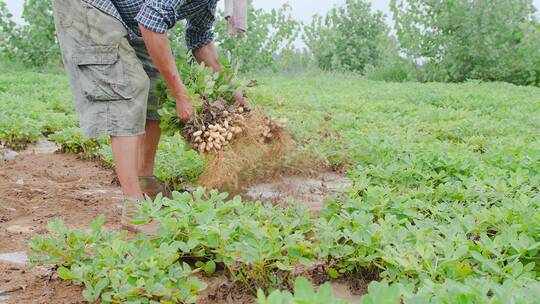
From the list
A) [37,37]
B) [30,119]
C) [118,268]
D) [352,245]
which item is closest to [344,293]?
[352,245]

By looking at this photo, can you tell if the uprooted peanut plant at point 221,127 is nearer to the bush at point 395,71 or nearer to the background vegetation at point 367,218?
the background vegetation at point 367,218

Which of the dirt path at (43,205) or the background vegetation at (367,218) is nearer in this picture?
the background vegetation at (367,218)

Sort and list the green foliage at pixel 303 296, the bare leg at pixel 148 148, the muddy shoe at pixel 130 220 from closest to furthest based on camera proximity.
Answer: the green foliage at pixel 303 296
the muddy shoe at pixel 130 220
the bare leg at pixel 148 148

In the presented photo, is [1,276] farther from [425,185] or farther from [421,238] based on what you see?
[425,185]

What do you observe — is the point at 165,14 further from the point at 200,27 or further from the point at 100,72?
the point at 200,27

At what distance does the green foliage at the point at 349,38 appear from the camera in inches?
898

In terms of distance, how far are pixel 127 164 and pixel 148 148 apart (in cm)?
63

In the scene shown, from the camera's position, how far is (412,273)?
8.00ft

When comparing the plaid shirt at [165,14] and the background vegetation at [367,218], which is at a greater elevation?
the plaid shirt at [165,14]

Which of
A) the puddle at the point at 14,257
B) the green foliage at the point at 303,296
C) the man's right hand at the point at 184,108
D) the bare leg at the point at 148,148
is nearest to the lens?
the green foliage at the point at 303,296

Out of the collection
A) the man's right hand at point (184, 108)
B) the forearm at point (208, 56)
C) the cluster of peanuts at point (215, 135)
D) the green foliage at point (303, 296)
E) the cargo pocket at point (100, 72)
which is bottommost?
the green foliage at point (303, 296)

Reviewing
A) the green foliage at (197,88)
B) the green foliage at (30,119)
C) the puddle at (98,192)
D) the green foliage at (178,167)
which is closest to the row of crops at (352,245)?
the green foliage at (197,88)

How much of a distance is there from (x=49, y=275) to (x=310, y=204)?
1887 mm

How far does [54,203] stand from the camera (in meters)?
4.13
